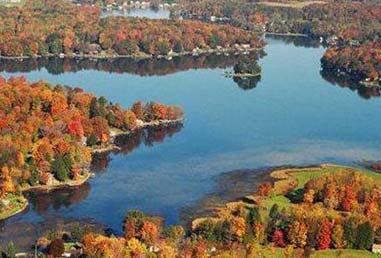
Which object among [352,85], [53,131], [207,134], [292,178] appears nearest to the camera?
[292,178]

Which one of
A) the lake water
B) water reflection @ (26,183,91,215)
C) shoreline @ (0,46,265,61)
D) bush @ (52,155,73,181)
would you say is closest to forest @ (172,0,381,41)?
shoreline @ (0,46,265,61)

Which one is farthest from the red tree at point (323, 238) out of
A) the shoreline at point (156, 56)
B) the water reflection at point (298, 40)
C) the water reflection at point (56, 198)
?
the water reflection at point (298, 40)

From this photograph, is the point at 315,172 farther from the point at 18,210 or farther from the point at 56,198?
the point at 18,210

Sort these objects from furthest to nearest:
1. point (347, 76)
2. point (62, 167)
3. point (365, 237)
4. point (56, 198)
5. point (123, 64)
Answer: point (123, 64)
point (347, 76)
point (62, 167)
point (56, 198)
point (365, 237)

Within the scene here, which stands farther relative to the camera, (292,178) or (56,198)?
(292,178)

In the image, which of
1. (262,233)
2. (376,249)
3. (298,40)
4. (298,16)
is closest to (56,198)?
(262,233)

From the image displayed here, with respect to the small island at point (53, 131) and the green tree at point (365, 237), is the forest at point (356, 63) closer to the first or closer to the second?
the small island at point (53, 131)

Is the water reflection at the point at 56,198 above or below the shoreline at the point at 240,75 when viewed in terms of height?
below

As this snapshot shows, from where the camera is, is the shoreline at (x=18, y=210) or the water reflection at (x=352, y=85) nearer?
the shoreline at (x=18, y=210)
